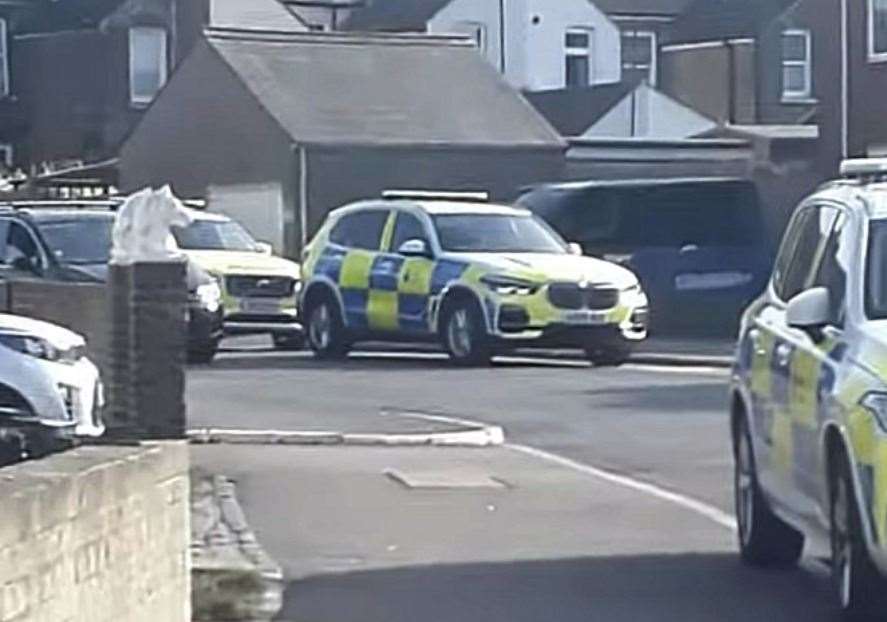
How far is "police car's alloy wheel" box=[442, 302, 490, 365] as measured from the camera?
2738 cm

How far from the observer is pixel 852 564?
10562 mm

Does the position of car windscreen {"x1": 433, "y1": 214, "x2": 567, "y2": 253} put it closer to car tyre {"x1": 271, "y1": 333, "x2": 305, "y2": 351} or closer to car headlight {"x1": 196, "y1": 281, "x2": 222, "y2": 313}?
car headlight {"x1": 196, "y1": 281, "x2": 222, "y2": 313}

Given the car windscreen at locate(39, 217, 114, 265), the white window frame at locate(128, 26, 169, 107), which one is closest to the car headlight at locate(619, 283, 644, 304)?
the car windscreen at locate(39, 217, 114, 265)

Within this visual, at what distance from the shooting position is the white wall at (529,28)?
63.4m

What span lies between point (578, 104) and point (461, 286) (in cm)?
3159

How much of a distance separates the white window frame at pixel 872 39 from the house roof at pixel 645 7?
2415cm

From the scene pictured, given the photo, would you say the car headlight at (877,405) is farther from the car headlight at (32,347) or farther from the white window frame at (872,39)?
the white window frame at (872,39)

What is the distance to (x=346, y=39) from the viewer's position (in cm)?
4856

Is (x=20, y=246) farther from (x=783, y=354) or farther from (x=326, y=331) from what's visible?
(x=783, y=354)

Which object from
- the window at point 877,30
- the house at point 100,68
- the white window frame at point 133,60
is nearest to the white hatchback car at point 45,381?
the window at point 877,30

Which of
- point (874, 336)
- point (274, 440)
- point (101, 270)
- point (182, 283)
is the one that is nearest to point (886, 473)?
point (874, 336)

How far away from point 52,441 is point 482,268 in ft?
37.9

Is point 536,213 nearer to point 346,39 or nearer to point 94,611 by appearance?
point 346,39

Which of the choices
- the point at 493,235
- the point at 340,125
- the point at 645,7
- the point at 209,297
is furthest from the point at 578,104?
the point at 209,297
